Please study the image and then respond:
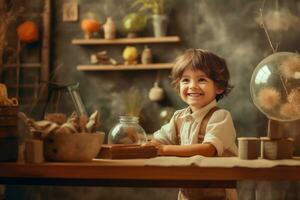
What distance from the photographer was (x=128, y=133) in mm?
2143

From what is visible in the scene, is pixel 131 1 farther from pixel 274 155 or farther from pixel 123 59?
pixel 274 155

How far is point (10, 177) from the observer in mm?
1771

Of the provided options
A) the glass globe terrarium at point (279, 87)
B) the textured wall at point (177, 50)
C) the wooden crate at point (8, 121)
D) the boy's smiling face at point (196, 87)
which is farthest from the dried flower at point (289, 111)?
the textured wall at point (177, 50)

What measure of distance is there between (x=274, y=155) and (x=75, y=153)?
26.3 inches

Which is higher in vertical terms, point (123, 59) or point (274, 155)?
point (123, 59)

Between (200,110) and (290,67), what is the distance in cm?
48

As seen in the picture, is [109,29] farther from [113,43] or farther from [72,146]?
[72,146]

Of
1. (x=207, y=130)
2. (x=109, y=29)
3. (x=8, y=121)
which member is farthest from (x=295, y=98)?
(x=109, y=29)

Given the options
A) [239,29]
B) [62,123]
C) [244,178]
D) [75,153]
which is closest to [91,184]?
[75,153]

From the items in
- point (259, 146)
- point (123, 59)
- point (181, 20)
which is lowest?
point (259, 146)

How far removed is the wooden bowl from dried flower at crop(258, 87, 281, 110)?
2.15 feet

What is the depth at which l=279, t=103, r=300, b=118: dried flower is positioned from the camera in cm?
198

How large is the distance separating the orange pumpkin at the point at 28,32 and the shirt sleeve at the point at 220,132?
3.55 meters

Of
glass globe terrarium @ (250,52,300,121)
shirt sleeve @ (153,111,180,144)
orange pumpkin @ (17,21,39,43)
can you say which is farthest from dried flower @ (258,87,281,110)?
orange pumpkin @ (17,21,39,43)
